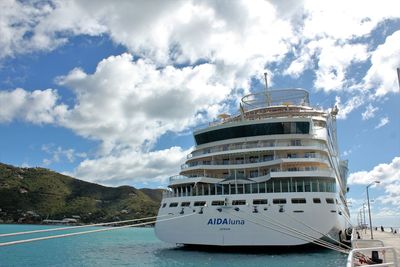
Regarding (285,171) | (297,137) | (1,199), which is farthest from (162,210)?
(1,199)

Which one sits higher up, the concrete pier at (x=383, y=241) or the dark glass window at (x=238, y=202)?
the dark glass window at (x=238, y=202)

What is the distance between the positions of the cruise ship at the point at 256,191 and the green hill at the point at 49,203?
141m

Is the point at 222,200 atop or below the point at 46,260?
atop

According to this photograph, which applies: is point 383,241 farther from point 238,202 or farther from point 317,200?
point 238,202

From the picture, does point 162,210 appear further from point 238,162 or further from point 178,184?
point 238,162

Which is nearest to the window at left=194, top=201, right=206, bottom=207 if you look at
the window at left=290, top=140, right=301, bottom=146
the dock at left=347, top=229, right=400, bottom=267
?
the window at left=290, top=140, right=301, bottom=146

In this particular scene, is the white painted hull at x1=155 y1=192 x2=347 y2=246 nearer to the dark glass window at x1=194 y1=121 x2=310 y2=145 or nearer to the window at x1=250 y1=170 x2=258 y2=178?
the window at x1=250 y1=170 x2=258 y2=178

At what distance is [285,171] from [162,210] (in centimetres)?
940

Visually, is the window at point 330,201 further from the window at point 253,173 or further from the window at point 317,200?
the window at point 253,173

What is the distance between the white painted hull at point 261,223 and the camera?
24.0 m

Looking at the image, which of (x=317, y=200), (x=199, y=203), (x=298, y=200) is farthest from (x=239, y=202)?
(x=317, y=200)

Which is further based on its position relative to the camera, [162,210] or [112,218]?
[112,218]

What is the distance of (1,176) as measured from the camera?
628 ft

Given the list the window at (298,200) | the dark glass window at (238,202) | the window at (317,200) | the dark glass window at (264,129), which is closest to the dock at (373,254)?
the window at (317,200)
